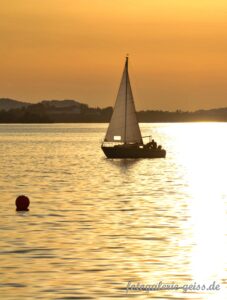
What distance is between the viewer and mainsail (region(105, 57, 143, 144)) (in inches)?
4695

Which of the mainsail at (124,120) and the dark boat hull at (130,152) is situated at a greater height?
the mainsail at (124,120)

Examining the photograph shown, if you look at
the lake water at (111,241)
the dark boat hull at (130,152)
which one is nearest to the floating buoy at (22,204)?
the lake water at (111,241)

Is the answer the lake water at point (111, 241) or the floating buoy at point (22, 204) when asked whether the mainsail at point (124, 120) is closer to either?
the lake water at point (111, 241)

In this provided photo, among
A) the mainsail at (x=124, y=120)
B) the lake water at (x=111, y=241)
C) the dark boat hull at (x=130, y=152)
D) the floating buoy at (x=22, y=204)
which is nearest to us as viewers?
the lake water at (x=111, y=241)

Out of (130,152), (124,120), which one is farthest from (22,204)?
(124,120)

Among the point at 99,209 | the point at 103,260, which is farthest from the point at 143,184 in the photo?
the point at 103,260

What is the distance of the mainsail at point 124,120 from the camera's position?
391 feet

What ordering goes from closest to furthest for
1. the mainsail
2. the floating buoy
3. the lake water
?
the lake water, the floating buoy, the mainsail

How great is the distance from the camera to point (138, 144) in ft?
397

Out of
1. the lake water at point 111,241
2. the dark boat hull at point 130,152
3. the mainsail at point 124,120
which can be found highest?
the mainsail at point 124,120

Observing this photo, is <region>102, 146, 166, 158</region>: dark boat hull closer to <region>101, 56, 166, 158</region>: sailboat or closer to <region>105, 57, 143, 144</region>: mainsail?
<region>101, 56, 166, 158</region>: sailboat

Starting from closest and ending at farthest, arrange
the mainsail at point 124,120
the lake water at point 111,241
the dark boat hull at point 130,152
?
the lake water at point 111,241 < the mainsail at point 124,120 < the dark boat hull at point 130,152

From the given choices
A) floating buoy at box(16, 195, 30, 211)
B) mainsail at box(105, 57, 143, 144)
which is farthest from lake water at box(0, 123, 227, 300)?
mainsail at box(105, 57, 143, 144)

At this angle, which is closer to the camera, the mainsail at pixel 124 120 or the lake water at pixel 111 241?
the lake water at pixel 111 241
